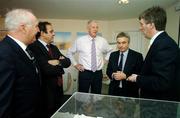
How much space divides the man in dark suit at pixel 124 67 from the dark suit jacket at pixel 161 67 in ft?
2.49

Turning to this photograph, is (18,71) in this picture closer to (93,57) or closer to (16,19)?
(16,19)

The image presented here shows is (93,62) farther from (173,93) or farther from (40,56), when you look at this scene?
(173,93)

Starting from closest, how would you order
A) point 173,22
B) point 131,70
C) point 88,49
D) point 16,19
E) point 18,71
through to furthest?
point 18,71
point 16,19
point 131,70
point 88,49
point 173,22

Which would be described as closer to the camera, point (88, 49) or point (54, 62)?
point (54, 62)

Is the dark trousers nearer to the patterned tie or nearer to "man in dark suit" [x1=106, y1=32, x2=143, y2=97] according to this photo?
the patterned tie

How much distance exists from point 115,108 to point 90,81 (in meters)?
1.54

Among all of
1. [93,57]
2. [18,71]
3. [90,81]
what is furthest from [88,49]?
[18,71]

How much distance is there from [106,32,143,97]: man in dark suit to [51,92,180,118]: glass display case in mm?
760

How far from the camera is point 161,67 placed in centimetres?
159

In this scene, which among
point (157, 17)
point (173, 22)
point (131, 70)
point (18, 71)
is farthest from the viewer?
point (173, 22)

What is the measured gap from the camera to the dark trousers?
3.14 meters

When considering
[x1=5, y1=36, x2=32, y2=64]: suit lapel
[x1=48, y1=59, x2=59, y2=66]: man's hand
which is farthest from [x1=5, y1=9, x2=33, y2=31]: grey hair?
[x1=48, y1=59, x2=59, y2=66]: man's hand

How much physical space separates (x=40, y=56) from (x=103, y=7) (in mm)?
2771

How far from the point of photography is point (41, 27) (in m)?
2.47
